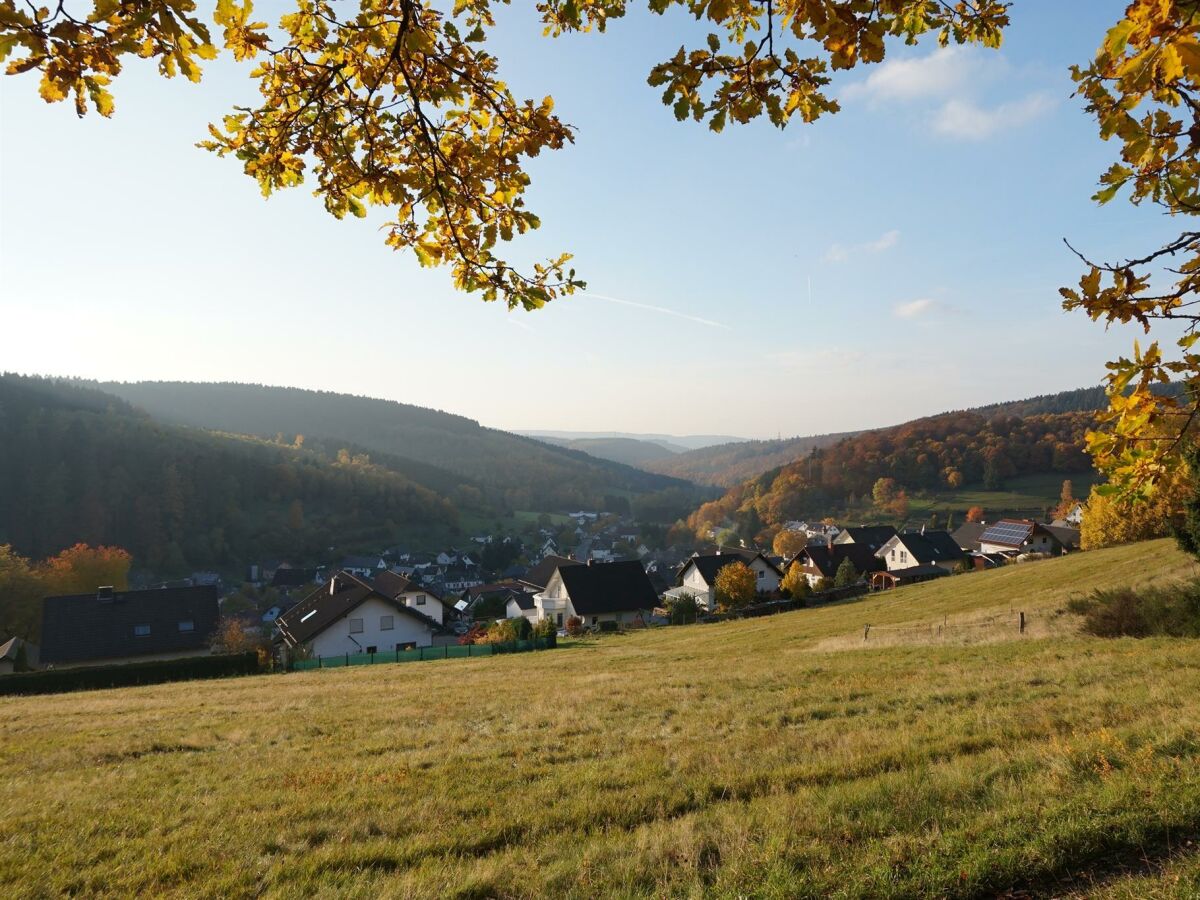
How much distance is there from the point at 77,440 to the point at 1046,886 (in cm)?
16082

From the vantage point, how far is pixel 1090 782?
5.15 m

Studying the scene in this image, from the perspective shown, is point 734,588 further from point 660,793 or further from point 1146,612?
point 660,793

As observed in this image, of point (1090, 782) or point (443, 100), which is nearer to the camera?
point (443, 100)

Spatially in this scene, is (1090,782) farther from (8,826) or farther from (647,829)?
(8,826)

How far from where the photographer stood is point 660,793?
599 cm

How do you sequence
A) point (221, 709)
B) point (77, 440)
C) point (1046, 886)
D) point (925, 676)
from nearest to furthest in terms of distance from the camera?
point (1046, 886) < point (925, 676) < point (221, 709) < point (77, 440)

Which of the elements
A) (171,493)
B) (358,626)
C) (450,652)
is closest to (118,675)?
(358,626)

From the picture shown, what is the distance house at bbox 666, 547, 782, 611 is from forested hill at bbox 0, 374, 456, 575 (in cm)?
8395

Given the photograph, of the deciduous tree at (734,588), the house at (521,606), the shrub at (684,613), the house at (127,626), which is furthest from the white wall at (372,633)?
the deciduous tree at (734,588)

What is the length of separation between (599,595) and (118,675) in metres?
33.2

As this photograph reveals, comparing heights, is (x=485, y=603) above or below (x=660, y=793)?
below

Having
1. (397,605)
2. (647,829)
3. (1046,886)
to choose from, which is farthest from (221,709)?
(397,605)

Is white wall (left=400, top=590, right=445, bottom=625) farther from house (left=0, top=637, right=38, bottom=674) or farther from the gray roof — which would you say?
house (left=0, top=637, right=38, bottom=674)

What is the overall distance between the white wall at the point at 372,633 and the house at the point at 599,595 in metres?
12.1
